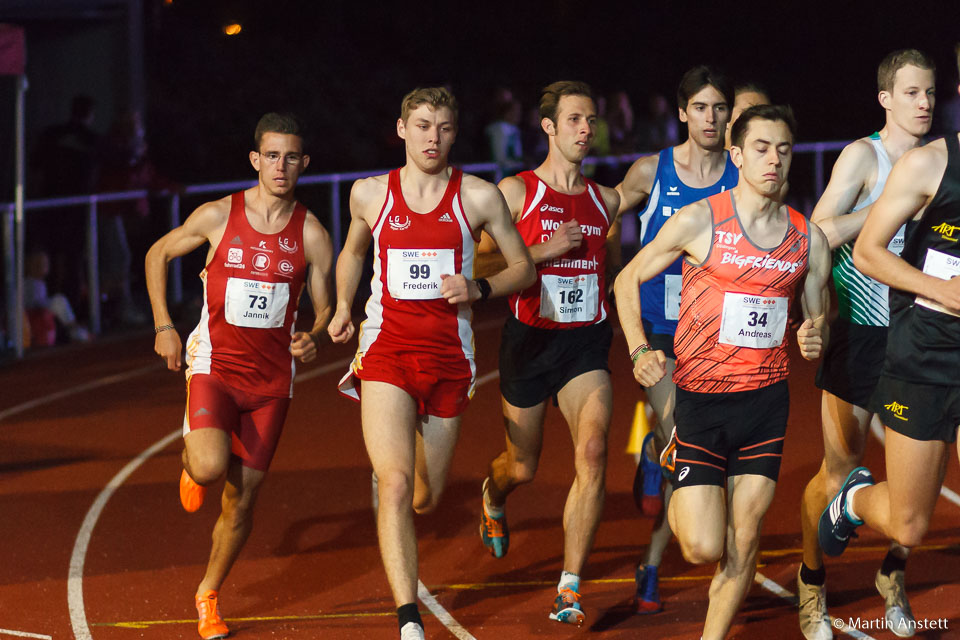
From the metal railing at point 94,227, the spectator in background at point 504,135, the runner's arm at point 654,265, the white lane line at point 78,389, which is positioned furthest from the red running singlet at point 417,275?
the spectator in background at point 504,135

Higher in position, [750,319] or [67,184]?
[67,184]

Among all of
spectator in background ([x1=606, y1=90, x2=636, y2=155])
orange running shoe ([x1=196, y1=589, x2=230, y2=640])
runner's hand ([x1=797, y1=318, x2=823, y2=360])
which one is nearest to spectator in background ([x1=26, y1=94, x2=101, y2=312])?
spectator in background ([x1=606, y1=90, x2=636, y2=155])

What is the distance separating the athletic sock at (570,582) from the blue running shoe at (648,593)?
35 cm

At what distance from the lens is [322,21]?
2788 cm

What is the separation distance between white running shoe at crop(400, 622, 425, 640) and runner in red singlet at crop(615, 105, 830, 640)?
42.2 inches

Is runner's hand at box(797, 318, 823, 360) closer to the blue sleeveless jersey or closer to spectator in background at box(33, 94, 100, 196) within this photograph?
the blue sleeveless jersey

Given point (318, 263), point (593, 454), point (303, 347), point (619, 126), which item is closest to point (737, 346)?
point (593, 454)

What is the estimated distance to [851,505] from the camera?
18.4ft

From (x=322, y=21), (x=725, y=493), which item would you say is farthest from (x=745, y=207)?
(x=322, y=21)

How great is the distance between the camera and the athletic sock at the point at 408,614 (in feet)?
17.4

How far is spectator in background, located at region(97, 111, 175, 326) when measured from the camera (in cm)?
1405

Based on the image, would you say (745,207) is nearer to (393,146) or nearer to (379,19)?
(393,146)

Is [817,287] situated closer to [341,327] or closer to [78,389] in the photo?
[341,327]

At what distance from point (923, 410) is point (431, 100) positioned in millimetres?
2398
